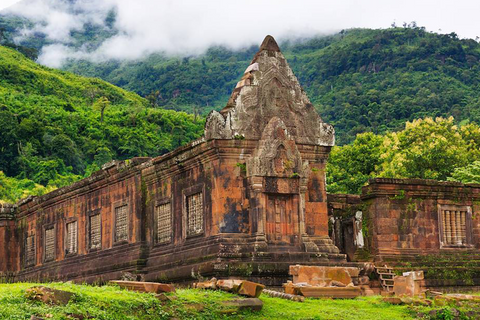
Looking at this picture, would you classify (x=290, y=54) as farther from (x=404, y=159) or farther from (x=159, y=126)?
(x=404, y=159)

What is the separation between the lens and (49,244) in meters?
31.5

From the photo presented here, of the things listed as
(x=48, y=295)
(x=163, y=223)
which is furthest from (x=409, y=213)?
(x=48, y=295)

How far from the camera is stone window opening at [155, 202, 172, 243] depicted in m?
→ 24.1

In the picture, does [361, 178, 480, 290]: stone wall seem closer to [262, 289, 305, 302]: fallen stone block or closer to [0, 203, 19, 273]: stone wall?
[262, 289, 305, 302]: fallen stone block

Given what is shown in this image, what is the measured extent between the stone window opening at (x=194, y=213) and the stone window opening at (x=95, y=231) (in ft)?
18.8

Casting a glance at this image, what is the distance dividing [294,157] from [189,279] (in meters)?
4.00

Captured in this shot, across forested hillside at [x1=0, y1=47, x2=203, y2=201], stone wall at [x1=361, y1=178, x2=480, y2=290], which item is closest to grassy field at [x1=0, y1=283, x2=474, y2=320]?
stone wall at [x1=361, y1=178, x2=480, y2=290]

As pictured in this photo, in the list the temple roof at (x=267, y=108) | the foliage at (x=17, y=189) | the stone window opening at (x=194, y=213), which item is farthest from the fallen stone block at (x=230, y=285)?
the foliage at (x=17, y=189)

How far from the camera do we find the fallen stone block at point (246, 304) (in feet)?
52.6

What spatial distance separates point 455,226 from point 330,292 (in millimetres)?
9267

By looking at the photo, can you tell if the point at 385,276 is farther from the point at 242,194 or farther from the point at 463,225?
the point at 242,194

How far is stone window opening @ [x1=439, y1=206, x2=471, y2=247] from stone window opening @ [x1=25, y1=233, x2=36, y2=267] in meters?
15.3

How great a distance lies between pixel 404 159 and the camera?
135 ft

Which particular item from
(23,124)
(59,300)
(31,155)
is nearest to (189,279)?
(59,300)
